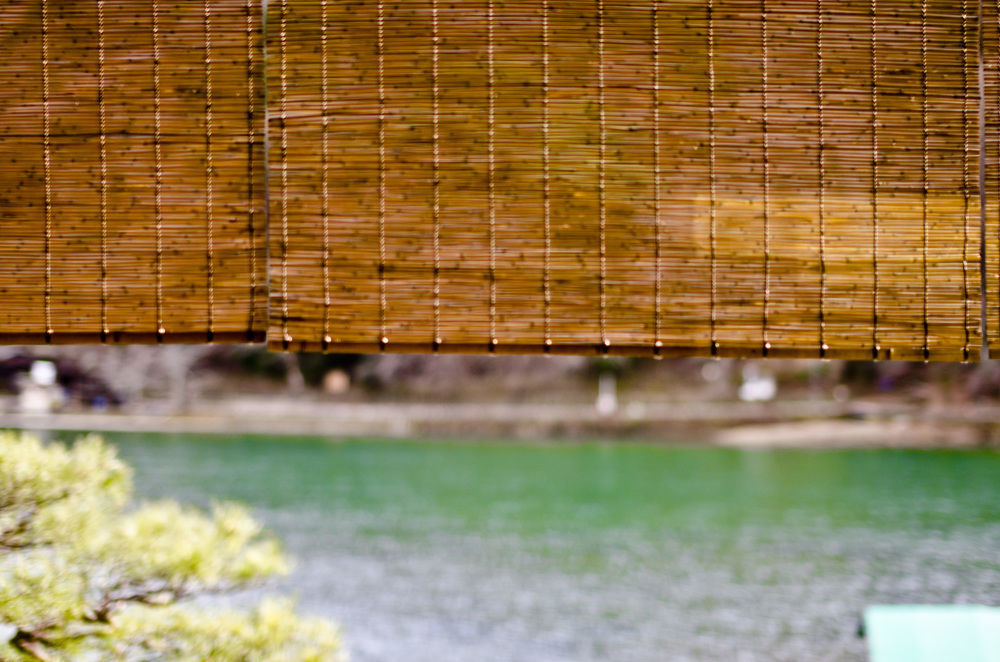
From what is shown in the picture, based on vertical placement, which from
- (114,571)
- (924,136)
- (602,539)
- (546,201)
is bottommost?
(602,539)

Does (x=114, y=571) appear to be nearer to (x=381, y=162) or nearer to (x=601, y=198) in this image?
(x=381, y=162)

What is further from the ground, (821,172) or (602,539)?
(821,172)

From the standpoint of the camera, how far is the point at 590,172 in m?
1.32

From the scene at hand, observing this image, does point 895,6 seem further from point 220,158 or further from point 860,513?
point 860,513

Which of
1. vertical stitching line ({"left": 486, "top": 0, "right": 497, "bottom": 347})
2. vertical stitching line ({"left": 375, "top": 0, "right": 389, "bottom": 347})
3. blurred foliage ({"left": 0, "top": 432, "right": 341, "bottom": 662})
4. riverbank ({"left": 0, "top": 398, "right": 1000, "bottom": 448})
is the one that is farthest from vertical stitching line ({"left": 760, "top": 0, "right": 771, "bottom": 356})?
riverbank ({"left": 0, "top": 398, "right": 1000, "bottom": 448})

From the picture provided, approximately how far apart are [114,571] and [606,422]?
1326 centimetres

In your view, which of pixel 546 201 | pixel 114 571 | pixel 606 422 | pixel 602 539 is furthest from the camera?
pixel 606 422

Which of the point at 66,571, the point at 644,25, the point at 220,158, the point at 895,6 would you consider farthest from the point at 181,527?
the point at 895,6

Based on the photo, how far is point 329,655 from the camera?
220cm

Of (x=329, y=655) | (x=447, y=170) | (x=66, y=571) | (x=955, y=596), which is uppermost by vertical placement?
(x=447, y=170)

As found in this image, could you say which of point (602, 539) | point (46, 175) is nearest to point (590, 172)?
point (46, 175)

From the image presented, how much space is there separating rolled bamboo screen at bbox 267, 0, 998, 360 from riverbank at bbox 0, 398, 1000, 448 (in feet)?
44.4

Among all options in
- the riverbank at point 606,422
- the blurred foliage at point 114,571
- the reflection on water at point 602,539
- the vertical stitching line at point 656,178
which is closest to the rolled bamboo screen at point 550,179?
the vertical stitching line at point 656,178

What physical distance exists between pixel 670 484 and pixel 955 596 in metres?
4.79
